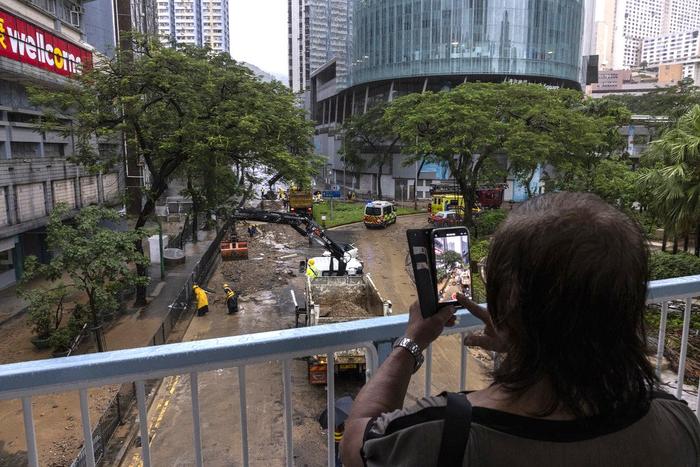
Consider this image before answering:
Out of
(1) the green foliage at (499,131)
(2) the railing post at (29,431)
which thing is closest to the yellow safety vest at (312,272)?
(1) the green foliage at (499,131)

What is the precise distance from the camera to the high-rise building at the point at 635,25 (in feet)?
458

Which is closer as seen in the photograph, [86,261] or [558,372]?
[558,372]

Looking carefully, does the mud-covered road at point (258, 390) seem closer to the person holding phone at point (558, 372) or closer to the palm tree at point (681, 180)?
the person holding phone at point (558, 372)

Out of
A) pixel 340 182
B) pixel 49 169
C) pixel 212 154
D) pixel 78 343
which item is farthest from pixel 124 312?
pixel 340 182

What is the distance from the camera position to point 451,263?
1525 mm

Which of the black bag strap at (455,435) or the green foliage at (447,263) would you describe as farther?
the green foliage at (447,263)

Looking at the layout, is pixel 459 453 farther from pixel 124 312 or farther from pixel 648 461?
pixel 124 312

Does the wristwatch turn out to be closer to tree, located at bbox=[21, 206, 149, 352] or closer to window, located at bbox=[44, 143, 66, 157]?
tree, located at bbox=[21, 206, 149, 352]

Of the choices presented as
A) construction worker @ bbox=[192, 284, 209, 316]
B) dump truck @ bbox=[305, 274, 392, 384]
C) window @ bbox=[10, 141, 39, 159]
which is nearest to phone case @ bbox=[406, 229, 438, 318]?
dump truck @ bbox=[305, 274, 392, 384]

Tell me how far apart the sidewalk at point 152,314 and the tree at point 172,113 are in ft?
2.65

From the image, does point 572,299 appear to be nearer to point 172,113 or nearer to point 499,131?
point 172,113

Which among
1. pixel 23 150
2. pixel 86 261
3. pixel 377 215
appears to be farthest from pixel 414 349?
pixel 377 215

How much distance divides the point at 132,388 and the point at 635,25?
16804 centimetres

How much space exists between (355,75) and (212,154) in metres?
46.5
